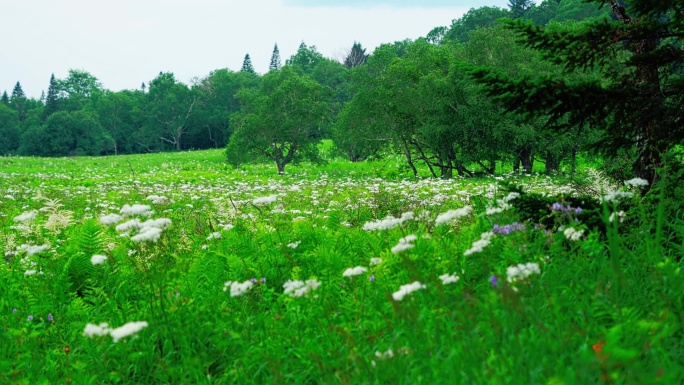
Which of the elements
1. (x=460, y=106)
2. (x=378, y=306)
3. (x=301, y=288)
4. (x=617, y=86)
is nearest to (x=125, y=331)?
(x=301, y=288)

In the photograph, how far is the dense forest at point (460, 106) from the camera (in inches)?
187

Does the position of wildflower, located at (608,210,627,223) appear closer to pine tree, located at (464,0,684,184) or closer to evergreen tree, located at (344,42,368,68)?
pine tree, located at (464,0,684,184)

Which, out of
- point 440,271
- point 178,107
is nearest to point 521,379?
point 440,271

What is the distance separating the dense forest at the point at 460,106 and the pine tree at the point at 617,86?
0.01 metres

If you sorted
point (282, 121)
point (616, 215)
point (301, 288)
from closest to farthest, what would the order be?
point (301, 288) → point (616, 215) → point (282, 121)

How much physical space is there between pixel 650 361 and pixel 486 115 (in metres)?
19.7

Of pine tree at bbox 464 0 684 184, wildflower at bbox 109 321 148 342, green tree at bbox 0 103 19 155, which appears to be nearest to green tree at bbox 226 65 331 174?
pine tree at bbox 464 0 684 184

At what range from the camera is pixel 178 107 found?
7569 centimetres

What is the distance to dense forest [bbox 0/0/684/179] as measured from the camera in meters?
4.74

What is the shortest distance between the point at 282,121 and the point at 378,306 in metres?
25.2

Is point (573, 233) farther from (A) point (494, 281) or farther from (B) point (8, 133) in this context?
(B) point (8, 133)

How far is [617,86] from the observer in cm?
483

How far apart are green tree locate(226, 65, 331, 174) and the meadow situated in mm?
21740

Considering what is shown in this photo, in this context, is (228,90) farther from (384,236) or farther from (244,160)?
(384,236)
